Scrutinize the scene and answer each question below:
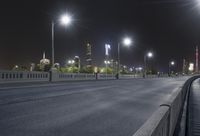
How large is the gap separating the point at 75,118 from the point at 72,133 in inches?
111

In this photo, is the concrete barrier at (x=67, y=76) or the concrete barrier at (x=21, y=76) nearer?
the concrete barrier at (x=21, y=76)

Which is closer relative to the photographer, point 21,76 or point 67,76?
point 21,76

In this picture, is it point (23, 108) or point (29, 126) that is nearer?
point (29, 126)

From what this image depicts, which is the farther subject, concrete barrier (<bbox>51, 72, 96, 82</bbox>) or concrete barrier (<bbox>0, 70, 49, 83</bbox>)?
concrete barrier (<bbox>51, 72, 96, 82</bbox>)

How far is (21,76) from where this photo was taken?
3494 cm

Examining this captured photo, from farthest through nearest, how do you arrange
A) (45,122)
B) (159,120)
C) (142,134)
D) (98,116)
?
(98,116), (45,122), (159,120), (142,134)

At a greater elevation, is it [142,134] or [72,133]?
[142,134]

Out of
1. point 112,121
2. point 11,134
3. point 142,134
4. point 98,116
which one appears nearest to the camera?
point 142,134

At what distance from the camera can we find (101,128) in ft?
33.3

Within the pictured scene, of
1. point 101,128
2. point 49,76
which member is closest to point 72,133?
point 101,128

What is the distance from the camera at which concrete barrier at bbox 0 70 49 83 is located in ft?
103

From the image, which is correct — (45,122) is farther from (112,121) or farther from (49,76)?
(49,76)

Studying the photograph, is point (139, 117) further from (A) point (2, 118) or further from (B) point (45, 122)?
(A) point (2, 118)

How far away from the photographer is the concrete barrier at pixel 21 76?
31252 mm
